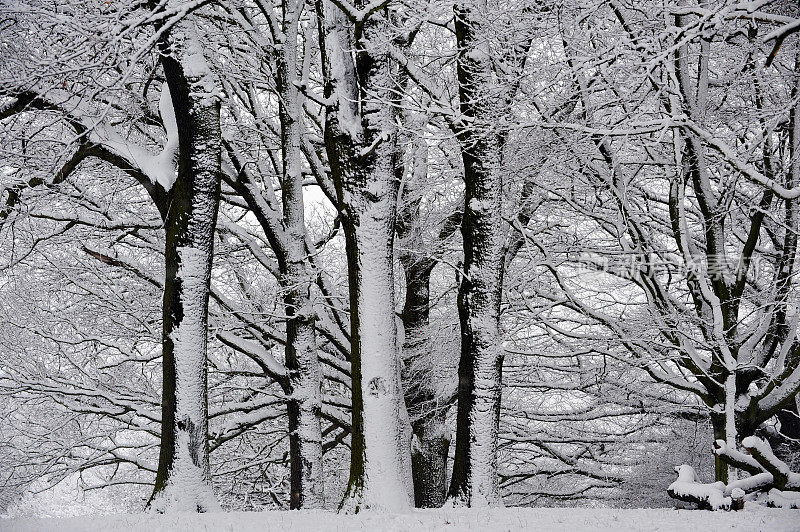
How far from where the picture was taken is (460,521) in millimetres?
6348

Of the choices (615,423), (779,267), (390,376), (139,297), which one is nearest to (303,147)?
(139,297)

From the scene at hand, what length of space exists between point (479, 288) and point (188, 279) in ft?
12.2

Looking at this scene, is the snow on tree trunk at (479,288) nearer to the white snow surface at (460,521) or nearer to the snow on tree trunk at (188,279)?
the white snow surface at (460,521)

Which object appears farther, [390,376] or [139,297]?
[139,297]

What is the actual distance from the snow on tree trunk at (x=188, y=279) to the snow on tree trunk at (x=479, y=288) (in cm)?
320

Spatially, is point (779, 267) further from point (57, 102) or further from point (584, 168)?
point (57, 102)

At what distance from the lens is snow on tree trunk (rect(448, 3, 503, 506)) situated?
8.02m

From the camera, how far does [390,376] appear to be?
7242mm

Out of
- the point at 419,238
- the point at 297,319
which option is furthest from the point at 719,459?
the point at 297,319

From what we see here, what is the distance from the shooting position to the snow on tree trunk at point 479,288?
26.3ft

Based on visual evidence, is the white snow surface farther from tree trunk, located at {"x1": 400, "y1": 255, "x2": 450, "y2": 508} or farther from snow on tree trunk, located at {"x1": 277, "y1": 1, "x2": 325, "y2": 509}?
tree trunk, located at {"x1": 400, "y1": 255, "x2": 450, "y2": 508}

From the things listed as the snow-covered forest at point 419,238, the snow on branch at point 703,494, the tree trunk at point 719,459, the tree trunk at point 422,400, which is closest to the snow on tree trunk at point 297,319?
the snow-covered forest at point 419,238

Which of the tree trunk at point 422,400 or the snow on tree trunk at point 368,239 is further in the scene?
the tree trunk at point 422,400

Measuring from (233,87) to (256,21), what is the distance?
1.51 metres
